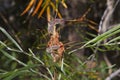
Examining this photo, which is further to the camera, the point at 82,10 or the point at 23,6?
the point at 23,6

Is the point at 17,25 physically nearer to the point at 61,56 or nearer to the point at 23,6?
the point at 23,6

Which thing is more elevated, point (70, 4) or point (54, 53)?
point (54, 53)

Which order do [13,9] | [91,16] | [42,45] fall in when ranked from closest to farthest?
1. [42,45]
2. [91,16]
3. [13,9]

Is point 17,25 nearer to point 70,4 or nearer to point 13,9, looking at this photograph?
point 13,9

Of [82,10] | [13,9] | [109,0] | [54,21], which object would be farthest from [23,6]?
[54,21]

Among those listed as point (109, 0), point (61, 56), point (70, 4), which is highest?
point (61, 56)

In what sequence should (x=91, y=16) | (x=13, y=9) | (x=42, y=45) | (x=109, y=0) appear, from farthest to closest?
(x=13, y=9), (x=91, y=16), (x=109, y=0), (x=42, y=45)


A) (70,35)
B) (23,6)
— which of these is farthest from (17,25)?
(70,35)

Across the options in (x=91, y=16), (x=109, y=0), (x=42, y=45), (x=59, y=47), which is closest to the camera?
(x=59, y=47)

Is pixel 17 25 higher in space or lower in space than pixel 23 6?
lower
